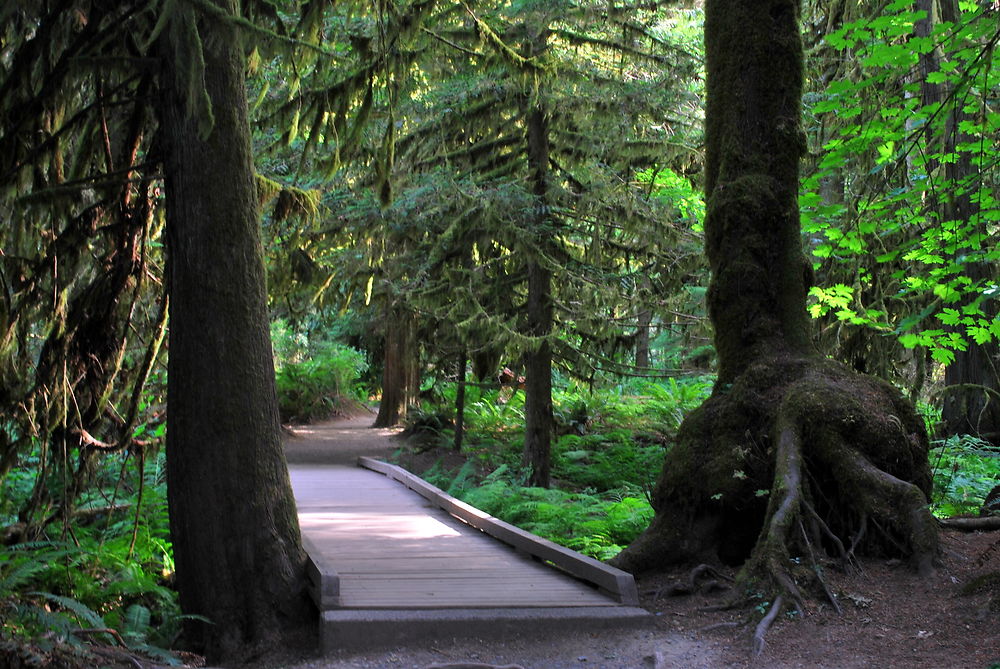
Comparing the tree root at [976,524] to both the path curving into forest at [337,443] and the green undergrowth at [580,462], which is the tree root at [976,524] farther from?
the path curving into forest at [337,443]

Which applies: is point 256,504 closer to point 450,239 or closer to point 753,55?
point 753,55

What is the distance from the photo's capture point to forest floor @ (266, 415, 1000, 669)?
4.80 meters

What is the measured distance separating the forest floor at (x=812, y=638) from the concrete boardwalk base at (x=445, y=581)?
0.42 ft

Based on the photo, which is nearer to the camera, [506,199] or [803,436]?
[803,436]

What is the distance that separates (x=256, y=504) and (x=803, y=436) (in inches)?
174

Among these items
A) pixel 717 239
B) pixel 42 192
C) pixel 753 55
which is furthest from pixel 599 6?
pixel 42 192

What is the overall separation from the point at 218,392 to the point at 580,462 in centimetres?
1084

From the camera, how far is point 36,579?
7.67 m

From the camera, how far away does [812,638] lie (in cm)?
510

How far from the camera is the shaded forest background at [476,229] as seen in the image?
6.99m

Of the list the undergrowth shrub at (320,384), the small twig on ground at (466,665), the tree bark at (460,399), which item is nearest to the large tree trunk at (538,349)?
the tree bark at (460,399)

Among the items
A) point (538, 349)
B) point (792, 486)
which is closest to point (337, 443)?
point (538, 349)

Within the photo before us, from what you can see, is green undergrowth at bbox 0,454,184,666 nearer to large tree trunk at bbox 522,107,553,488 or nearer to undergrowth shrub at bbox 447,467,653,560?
undergrowth shrub at bbox 447,467,653,560

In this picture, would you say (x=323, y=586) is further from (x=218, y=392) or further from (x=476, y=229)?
(x=476, y=229)
